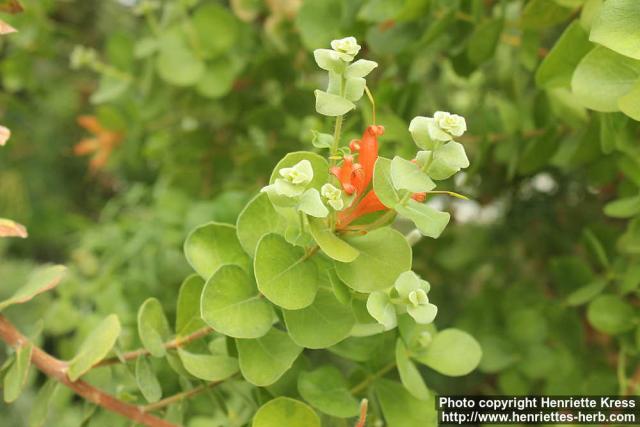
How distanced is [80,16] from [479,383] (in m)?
0.60

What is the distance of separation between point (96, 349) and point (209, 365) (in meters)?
0.05

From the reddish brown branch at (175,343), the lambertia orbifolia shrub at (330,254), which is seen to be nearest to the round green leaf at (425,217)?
the lambertia orbifolia shrub at (330,254)

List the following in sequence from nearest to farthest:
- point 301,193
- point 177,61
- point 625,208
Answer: point 301,193 → point 625,208 → point 177,61

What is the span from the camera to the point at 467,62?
41cm

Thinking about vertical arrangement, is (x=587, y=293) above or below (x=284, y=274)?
below

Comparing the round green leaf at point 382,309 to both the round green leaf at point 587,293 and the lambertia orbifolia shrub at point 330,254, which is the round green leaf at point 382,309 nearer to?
the lambertia orbifolia shrub at point 330,254

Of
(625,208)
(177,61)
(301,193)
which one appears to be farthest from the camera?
(177,61)

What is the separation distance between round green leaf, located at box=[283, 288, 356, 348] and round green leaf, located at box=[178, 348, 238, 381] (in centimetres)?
4

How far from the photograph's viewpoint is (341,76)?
240 mm

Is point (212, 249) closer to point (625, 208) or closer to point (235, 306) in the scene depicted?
point (235, 306)

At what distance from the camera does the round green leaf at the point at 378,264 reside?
0.25m

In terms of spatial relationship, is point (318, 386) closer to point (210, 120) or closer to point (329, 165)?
point (329, 165)

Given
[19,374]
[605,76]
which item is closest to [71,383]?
[19,374]

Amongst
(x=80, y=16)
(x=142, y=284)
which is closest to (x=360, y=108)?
(x=142, y=284)
